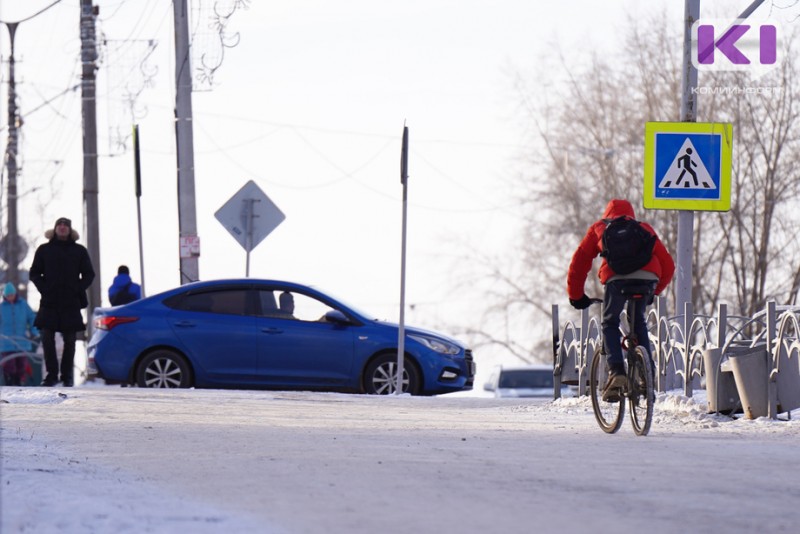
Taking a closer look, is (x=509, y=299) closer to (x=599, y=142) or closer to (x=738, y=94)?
(x=599, y=142)

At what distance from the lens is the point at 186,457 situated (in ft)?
33.6

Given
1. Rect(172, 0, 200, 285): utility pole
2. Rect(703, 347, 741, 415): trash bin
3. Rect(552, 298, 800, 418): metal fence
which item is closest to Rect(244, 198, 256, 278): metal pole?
Rect(172, 0, 200, 285): utility pole

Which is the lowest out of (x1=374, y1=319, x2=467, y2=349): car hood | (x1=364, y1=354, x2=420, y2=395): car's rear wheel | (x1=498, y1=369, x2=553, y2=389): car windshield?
(x1=498, y1=369, x2=553, y2=389): car windshield

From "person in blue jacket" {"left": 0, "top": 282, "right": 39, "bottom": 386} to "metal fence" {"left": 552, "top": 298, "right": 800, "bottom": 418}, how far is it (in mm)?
11690

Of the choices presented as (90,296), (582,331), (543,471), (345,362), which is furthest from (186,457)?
(90,296)

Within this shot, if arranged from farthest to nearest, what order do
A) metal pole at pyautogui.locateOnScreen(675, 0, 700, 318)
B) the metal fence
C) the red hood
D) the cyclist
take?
metal pole at pyautogui.locateOnScreen(675, 0, 700, 318) → the metal fence → the red hood → the cyclist

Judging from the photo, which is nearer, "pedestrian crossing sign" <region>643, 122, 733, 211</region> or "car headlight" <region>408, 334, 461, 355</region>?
"pedestrian crossing sign" <region>643, 122, 733, 211</region>

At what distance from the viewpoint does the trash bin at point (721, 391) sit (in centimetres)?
1391

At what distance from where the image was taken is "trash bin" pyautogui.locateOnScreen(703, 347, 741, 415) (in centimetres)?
1391

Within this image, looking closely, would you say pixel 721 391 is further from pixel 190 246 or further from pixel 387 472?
pixel 190 246

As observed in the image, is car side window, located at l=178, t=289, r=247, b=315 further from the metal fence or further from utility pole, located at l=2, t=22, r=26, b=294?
utility pole, located at l=2, t=22, r=26, b=294

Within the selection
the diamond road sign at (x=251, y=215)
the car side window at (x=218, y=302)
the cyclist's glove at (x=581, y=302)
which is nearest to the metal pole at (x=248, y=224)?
the diamond road sign at (x=251, y=215)

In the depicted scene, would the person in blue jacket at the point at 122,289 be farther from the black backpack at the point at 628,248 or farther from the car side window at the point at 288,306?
the black backpack at the point at 628,248

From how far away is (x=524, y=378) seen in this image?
39375 millimetres
